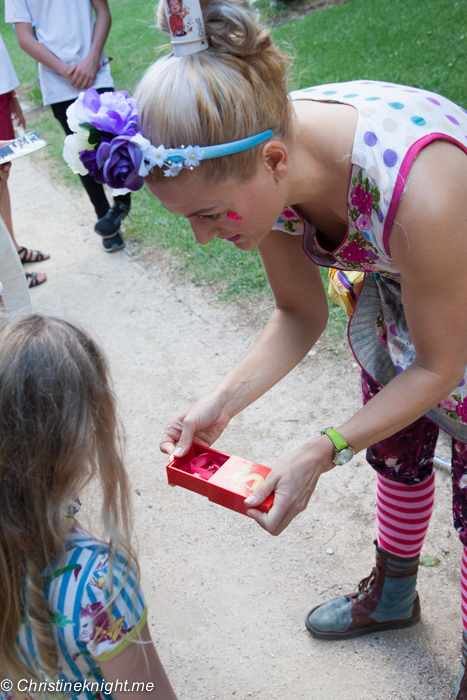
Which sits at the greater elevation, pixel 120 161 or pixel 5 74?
pixel 120 161

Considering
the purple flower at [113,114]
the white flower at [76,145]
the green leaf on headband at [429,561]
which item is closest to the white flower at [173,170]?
the purple flower at [113,114]

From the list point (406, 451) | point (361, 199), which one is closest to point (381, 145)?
point (361, 199)

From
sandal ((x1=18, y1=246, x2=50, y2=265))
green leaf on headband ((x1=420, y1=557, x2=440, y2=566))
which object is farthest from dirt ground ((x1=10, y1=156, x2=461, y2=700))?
sandal ((x1=18, y1=246, x2=50, y2=265))

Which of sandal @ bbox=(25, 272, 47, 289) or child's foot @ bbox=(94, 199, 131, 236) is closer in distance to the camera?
sandal @ bbox=(25, 272, 47, 289)

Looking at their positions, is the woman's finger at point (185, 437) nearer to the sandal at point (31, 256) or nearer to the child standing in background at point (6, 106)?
the child standing in background at point (6, 106)

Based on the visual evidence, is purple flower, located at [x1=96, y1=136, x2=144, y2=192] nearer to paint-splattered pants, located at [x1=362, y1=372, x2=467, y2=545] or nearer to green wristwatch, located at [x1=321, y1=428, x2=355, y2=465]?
green wristwatch, located at [x1=321, y1=428, x2=355, y2=465]

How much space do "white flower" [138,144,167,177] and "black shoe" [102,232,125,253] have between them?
3303 millimetres

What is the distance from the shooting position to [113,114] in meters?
1.32

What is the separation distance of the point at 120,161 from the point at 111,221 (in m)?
3.30

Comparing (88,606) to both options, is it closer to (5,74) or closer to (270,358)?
(270,358)

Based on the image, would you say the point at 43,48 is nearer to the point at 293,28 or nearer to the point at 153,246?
the point at 153,246

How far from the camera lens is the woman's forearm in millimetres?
1775

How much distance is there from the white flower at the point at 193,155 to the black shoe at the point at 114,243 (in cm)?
337

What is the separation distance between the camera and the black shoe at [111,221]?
4516mm
